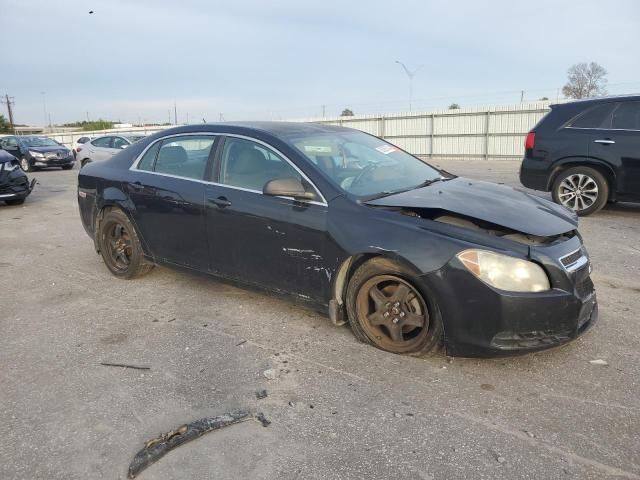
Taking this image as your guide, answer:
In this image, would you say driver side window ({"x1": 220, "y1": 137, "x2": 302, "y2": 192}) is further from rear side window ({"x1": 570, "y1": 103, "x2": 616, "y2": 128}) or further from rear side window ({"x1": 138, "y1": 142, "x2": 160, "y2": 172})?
rear side window ({"x1": 570, "y1": 103, "x2": 616, "y2": 128})

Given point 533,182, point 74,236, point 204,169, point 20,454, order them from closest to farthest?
point 20,454 < point 204,169 < point 74,236 < point 533,182

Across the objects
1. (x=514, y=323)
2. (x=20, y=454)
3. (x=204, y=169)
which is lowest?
(x=20, y=454)

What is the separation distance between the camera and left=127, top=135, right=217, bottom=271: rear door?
4410mm

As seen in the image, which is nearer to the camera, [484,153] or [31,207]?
[31,207]

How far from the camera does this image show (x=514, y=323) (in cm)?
304

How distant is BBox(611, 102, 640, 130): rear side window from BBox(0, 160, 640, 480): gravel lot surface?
12.5 ft

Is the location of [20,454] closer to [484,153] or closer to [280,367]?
[280,367]

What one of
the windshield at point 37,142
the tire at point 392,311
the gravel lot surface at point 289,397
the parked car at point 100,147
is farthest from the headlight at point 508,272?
the windshield at point 37,142

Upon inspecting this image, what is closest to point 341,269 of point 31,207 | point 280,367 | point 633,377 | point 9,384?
point 280,367

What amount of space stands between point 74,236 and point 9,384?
4727 millimetres

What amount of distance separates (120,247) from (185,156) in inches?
51.8

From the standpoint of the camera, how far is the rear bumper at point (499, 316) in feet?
9.94

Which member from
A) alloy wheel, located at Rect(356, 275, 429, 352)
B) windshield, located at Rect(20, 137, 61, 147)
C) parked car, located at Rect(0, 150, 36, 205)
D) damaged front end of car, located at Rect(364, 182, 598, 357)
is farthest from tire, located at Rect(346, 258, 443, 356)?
windshield, located at Rect(20, 137, 61, 147)

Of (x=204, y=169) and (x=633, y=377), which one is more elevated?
(x=204, y=169)
